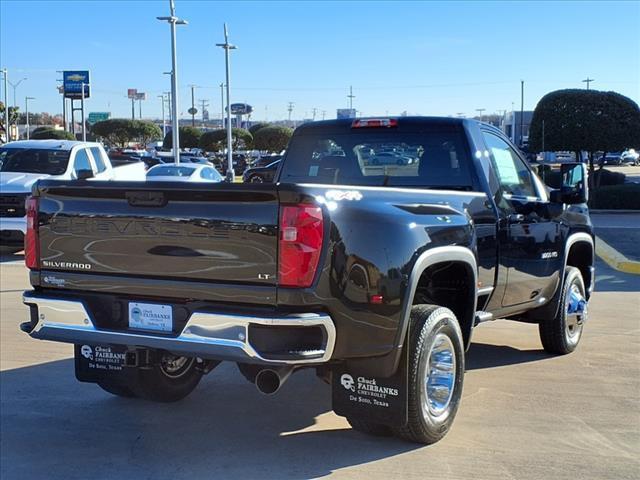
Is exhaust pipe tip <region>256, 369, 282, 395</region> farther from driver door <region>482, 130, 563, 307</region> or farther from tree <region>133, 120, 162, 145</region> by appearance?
tree <region>133, 120, 162, 145</region>

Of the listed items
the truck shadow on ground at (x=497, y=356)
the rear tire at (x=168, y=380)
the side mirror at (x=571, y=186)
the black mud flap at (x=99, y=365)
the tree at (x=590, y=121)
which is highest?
the tree at (x=590, y=121)

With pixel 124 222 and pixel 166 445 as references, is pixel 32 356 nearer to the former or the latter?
pixel 166 445

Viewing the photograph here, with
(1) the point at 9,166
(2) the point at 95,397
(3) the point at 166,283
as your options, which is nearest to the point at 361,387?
(3) the point at 166,283

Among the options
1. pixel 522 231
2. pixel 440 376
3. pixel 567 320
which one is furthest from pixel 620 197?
pixel 440 376

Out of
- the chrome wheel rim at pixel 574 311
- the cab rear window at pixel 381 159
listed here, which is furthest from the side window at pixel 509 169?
the chrome wheel rim at pixel 574 311

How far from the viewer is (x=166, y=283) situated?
3.95 meters

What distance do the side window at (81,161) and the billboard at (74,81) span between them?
187ft

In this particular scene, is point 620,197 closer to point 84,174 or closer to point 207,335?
point 84,174

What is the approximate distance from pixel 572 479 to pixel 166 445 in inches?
94.8

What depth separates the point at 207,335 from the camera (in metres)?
3.79

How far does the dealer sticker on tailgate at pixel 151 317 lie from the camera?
3965 millimetres

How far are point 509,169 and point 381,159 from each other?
40.2 inches

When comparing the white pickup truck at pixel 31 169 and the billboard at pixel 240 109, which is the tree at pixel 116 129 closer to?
the billboard at pixel 240 109

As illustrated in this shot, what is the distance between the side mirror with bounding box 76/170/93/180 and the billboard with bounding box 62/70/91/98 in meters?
57.9
